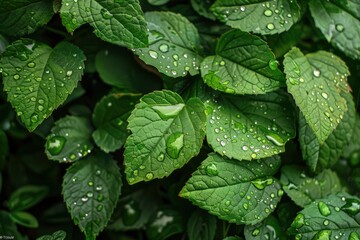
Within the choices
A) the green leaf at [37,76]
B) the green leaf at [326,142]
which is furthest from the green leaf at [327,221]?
the green leaf at [37,76]

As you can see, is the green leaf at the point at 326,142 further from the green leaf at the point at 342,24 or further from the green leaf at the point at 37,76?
the green leaf at the point at 37,76

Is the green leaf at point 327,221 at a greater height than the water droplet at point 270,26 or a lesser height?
lesser

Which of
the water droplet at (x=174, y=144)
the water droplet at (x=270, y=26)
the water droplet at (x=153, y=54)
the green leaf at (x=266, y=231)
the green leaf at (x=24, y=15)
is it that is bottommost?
the green leaf at (x=266, y=231)

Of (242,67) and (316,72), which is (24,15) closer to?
(242,67)

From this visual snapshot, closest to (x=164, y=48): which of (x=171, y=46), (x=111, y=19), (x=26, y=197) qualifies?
(x=171, y=46)

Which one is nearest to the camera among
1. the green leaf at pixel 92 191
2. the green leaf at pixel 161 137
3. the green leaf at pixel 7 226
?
the green leaf at pixel 161 137

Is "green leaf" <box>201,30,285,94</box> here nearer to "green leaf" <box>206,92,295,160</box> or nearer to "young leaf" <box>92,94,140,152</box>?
"green leaf" <box>206,92,295,160</box>
